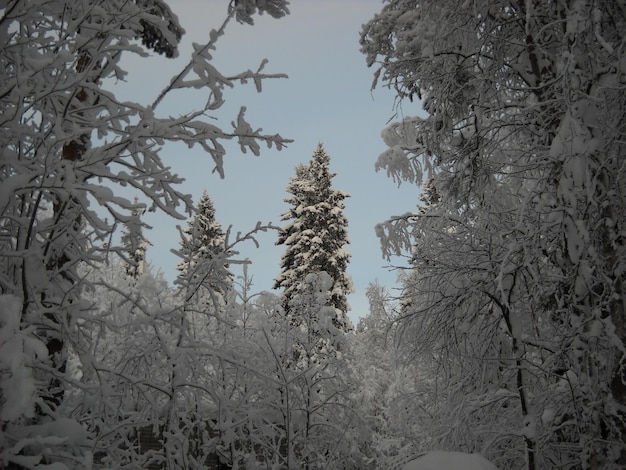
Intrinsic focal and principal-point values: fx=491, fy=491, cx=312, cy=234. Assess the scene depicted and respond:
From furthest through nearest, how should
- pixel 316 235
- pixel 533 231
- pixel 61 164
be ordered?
1. pixel 316 235
2. pixel 533 231
3. pixel 61 164

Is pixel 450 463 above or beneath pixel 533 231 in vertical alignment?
beneath

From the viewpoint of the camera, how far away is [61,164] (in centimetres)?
251

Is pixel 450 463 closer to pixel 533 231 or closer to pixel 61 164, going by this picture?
pixel 533 231

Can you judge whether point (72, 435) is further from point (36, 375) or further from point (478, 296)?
point (478, 296)

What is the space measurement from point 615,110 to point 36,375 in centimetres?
519

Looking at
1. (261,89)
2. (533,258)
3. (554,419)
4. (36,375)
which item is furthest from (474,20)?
(36,375)

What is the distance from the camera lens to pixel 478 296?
17.6 feet

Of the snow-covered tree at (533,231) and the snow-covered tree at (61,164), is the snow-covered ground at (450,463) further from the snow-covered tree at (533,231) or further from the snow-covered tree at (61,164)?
the snow-covered tree at (61,164)

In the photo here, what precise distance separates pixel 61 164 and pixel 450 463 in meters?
2.89

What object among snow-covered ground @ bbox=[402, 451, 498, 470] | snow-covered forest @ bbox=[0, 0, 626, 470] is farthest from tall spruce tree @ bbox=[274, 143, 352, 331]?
snow-covered ground @ bbox=[402, 451, 498, 470]

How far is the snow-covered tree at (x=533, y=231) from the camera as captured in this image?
13.2ft

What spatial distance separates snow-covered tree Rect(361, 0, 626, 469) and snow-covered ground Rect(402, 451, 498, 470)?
122 centimetres

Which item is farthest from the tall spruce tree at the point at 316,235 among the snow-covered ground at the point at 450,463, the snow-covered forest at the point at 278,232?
the snow-covered ground at the point at 450,463

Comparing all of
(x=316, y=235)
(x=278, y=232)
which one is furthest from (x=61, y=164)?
(x=316, y=235)
